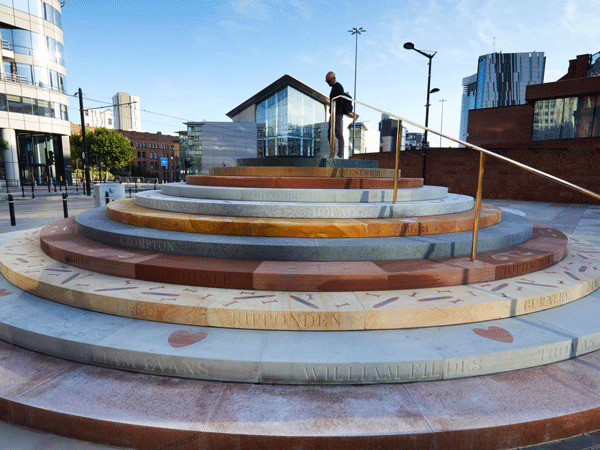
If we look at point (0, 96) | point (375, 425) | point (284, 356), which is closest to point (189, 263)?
point (284, 356)

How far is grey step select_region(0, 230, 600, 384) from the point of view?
279 centimetres

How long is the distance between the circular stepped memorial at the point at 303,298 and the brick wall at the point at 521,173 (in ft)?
49.8

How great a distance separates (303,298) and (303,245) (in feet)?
2.94

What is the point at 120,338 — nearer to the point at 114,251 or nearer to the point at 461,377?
the point at 114,251

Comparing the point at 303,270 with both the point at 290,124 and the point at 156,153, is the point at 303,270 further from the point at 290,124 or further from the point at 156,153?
the point at 156,153

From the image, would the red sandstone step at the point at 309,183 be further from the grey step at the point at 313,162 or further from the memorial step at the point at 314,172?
the grey step at the point at 313,162

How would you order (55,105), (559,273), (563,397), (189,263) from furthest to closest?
(55,105)
(559,273)
(189,263)
(563,397)

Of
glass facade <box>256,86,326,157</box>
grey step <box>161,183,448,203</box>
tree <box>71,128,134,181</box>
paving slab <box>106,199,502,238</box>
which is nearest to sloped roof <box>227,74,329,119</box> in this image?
glass facade <box>256,86,326,157</box>

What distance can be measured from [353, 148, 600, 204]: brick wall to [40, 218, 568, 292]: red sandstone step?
1677cm

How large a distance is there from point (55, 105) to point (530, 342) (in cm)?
5258

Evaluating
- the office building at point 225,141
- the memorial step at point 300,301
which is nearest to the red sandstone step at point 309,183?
the memorial step at point 300,301

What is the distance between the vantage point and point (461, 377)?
2.88 m

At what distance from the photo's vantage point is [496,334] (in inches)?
128

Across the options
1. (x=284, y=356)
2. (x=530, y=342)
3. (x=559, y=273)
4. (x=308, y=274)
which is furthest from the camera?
(x=559, y=273)
